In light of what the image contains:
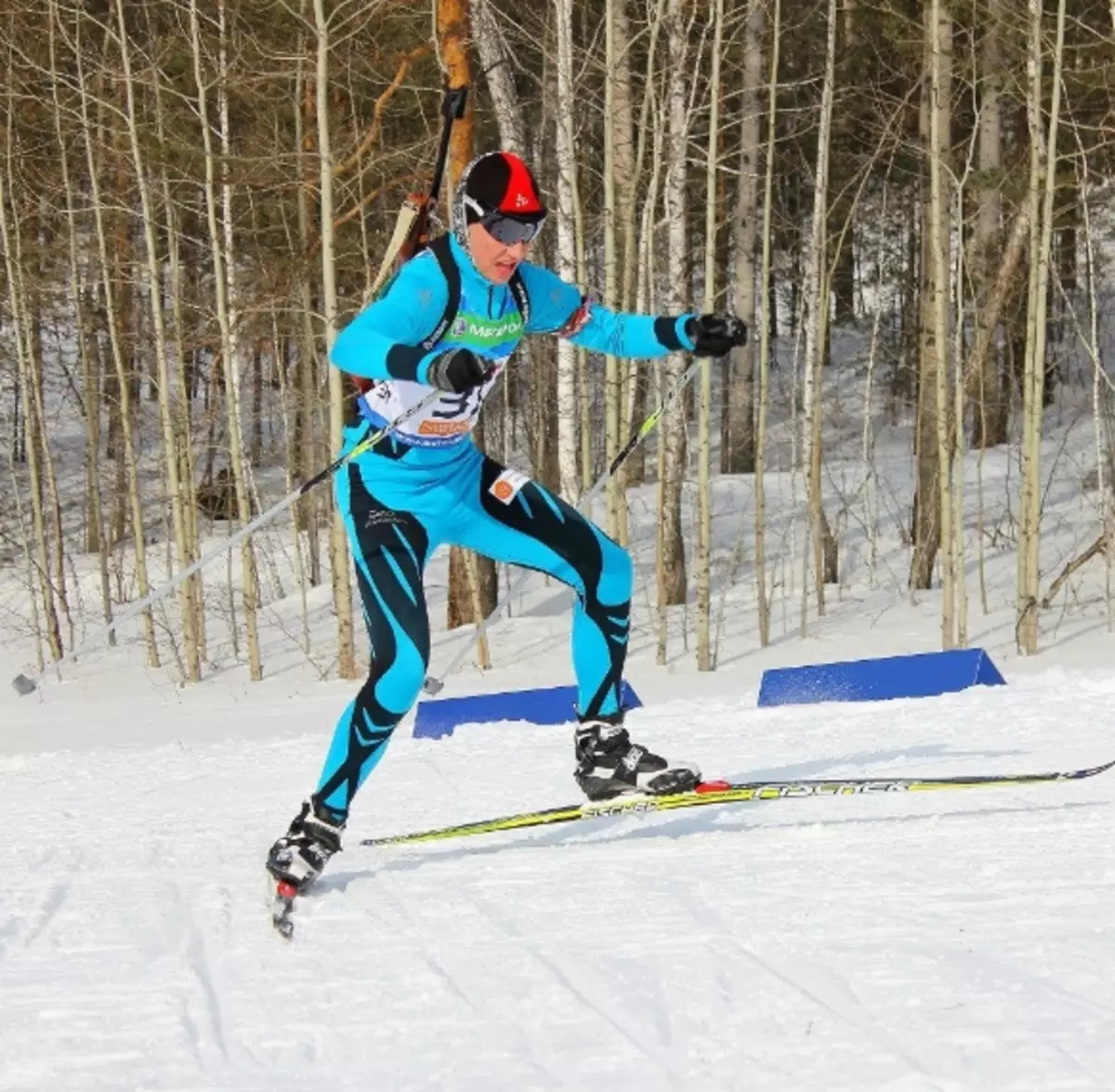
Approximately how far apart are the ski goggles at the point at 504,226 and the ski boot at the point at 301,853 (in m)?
1.66

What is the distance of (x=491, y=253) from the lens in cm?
412

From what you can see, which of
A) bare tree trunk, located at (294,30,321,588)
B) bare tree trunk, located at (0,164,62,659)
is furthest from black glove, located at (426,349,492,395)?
bare tree trunk, located at (0,164,62,659)

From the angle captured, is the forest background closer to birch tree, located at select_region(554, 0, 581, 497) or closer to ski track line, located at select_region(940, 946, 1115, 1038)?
birch tree, located at select_region(554, 0, 581, 497)

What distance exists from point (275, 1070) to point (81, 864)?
2224mm

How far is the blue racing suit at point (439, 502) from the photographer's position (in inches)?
161

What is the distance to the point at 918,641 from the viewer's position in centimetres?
1248

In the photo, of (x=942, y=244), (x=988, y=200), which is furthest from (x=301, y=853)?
(x=988, y=200)

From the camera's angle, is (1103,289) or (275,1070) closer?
(275,1070)

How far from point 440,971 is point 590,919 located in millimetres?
467

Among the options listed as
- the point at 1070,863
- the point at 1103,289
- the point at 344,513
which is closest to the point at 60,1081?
the point at 344,513

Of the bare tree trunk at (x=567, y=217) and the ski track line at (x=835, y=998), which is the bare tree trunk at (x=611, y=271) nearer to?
the bare tree trunk at (x=567, y=217)

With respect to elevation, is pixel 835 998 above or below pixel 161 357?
below

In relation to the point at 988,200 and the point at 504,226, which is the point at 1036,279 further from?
the point at 504,226

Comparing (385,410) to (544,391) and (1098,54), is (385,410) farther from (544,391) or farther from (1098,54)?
(1098,54)
